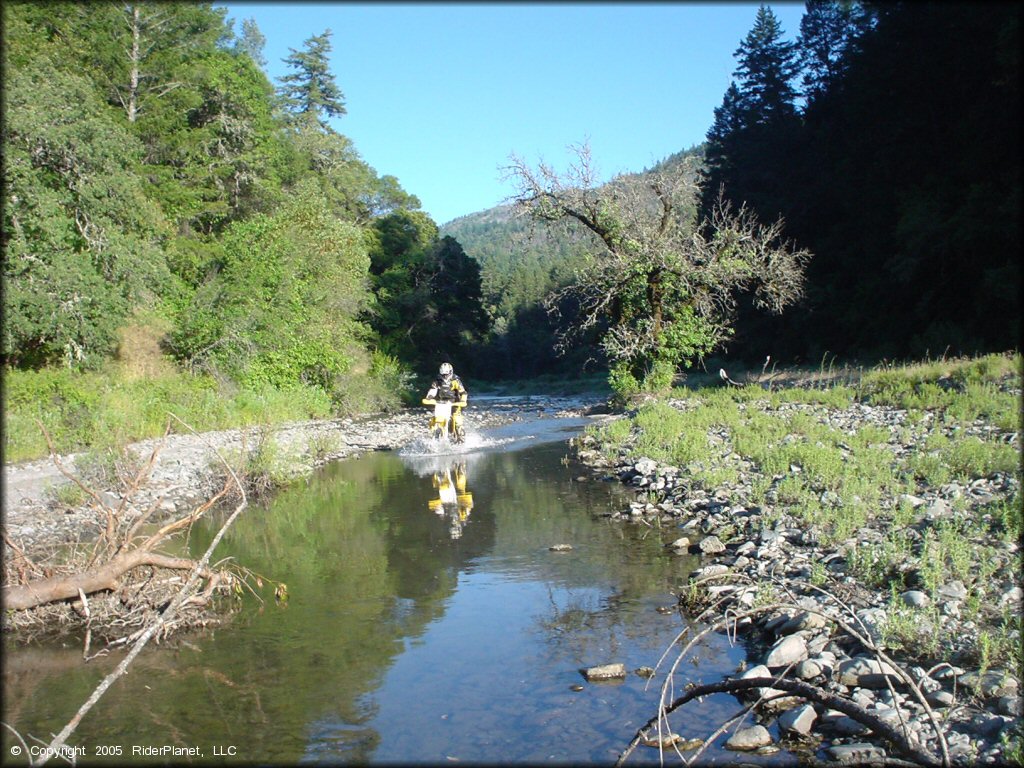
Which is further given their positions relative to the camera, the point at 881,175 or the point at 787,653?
the point at 881,175

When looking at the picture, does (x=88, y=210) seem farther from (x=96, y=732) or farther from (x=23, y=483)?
(x=96, y=732)

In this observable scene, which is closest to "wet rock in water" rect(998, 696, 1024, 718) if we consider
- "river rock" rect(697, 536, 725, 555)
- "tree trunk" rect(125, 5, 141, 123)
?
"river rock" rect(697, 536, 725, 555)

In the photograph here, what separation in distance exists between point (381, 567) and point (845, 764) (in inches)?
257

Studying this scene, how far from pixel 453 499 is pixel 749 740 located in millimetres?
9574

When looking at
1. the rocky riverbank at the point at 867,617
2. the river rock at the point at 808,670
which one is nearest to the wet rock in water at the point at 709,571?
the rocky riverbank at the point at 867,617

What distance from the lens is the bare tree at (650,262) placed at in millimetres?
26112

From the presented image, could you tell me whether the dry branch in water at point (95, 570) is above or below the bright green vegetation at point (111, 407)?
below

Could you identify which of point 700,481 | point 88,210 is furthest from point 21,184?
point 700,481

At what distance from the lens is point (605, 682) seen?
259 inches

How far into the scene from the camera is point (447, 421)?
21953 mm

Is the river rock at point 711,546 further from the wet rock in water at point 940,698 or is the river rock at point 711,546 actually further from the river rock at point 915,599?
the wet rock in water at point 940,698

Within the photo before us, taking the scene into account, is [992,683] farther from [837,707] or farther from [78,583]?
[78,583]

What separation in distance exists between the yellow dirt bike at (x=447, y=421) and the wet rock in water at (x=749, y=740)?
15821 millimetres

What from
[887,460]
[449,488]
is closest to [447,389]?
[449,488]
